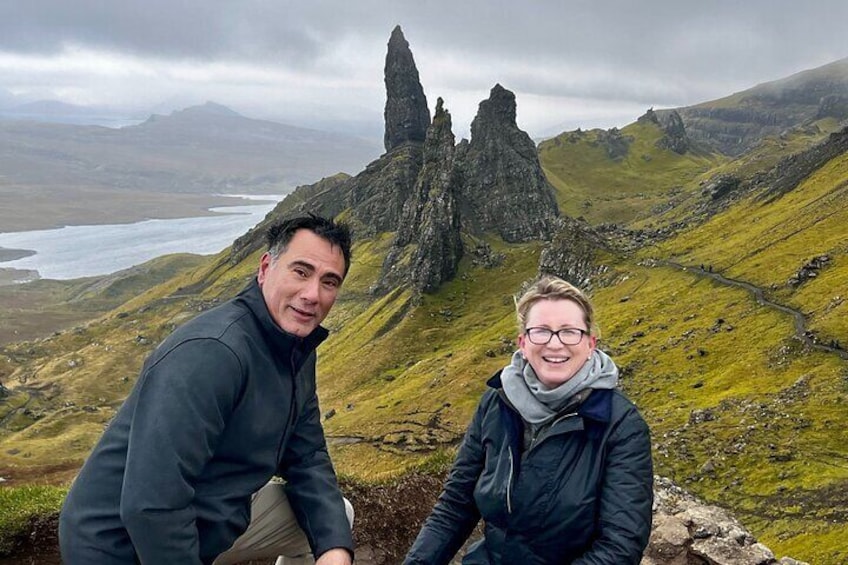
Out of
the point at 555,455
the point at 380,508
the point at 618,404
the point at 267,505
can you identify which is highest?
the point at 618,404

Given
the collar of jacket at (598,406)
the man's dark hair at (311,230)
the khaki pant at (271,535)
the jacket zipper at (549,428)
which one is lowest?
the khaki pant at (271,535)

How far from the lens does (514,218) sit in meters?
196

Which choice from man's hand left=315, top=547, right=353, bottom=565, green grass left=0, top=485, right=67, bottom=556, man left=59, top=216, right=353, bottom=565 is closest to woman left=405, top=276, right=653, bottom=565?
man's hand left=315, top=547, right=353, bottom=565

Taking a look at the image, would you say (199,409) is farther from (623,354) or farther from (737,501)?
(623,354)

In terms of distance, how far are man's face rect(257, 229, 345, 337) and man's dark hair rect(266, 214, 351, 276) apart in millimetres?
62

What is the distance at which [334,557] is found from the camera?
27.9 ft

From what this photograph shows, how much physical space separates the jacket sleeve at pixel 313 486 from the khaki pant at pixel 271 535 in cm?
23

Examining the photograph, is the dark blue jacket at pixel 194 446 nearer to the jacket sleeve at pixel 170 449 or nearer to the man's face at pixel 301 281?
the jacket sleeve at pixel 170 449

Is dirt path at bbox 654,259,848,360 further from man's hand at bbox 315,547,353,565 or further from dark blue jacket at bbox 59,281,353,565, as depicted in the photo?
dark blue jacket at bbox 59,281,353,565

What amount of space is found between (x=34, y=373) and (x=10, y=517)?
216 metres

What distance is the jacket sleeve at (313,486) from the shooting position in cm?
872

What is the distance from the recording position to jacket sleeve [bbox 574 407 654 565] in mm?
7715

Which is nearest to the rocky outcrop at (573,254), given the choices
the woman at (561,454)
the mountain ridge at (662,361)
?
the mountain ridge at (662,361)

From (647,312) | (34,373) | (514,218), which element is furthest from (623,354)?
(34,373)
